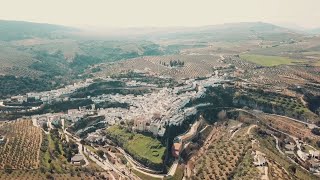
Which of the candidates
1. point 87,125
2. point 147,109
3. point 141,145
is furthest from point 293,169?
point 87,125

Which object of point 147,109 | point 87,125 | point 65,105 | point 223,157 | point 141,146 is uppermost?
point 147,109

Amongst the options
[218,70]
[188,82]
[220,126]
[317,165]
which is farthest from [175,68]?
[317,165]

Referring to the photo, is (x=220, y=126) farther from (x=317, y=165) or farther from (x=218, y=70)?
(x=218, y=70)

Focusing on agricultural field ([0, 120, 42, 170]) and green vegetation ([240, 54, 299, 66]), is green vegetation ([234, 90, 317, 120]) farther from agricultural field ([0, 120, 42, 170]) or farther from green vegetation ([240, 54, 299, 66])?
agricultural field ([0, 120, 42, 170])

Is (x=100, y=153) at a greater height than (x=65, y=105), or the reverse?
(x=65, y=105)

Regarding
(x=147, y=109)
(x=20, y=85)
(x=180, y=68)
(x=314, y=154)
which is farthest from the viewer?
(x=180, y=68)

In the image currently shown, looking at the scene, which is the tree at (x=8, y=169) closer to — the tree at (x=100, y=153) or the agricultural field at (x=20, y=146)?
the agricultural field at (x=20, y=146)

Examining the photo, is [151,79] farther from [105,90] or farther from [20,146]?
A: [20,146]
